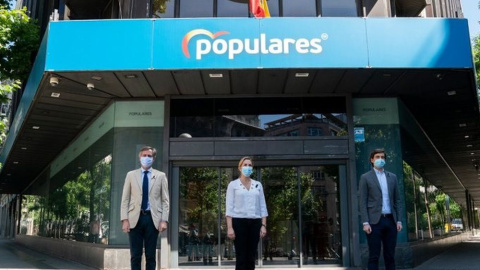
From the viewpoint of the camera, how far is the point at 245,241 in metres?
5.93

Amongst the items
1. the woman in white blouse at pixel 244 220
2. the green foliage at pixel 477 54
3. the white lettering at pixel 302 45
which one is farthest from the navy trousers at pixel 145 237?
the green foliage at pixel 477 54

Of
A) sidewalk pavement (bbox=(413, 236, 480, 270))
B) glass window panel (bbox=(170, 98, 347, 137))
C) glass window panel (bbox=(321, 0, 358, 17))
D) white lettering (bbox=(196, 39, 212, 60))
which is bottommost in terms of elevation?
sidewalk pavement (bbox=(413, 236, 480, 270))

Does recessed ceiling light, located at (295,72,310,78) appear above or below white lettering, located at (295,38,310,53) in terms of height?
below

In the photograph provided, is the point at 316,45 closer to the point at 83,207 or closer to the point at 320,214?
the point at 320,214

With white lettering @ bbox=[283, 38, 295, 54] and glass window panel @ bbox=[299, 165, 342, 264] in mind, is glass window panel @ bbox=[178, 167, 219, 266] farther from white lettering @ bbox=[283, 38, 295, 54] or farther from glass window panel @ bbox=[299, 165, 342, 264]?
white lettering @ bbox=[283, 38, 295, 54]

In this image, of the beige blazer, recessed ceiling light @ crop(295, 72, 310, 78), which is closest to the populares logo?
recessed ceiling light @ crop(295, 72, 310, 78)

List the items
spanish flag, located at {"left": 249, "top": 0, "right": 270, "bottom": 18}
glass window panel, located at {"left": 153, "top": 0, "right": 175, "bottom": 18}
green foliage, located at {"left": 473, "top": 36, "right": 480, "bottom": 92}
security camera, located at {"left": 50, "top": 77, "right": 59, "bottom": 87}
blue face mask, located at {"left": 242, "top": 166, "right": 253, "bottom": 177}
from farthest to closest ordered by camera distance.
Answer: green foliage, located at {"left": 473, "top": 36, "right": 480, "bottom": 92} → glass window panel, located at {"left": 153, "top": 0, "right": 175, "bottom": 18} → spanish flag, located at {"left": 249, "top": 0, "right": 270, "bottom": 18} → security camera, located at {"left": 50, "top": 77, "right": 59, "bottom": 87} → blue face mask, located at {"left": 242, "top": 166, "right": 253, "bottom": 177}

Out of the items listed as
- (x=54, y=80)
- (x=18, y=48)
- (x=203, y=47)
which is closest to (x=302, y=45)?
(x=203, y=47)

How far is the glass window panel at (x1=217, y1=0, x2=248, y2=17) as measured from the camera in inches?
453

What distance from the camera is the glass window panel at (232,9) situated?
11.5 metres

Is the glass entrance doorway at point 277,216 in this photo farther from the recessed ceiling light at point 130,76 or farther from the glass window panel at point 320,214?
the recessed ceiling light at point 130,76

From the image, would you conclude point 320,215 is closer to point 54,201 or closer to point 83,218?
point 83,218

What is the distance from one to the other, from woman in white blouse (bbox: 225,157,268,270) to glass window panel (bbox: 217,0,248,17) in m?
6.40

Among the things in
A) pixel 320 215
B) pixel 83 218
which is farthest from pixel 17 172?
pixel 320 215
